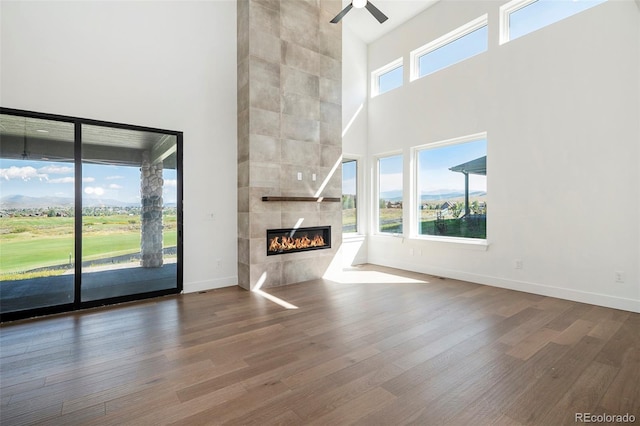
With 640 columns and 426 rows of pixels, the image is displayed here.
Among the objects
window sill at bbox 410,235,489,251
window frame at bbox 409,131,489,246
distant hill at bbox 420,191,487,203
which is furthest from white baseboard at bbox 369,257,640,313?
distant hill at bbox 420,191,487,203

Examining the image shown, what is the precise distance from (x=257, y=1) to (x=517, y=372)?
5663mm

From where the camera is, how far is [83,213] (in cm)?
382

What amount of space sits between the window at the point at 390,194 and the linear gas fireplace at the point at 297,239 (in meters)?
1.61

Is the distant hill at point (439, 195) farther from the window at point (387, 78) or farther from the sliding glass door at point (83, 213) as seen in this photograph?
the sliding glass door at point (83, 213)

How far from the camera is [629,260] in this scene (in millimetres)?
3602

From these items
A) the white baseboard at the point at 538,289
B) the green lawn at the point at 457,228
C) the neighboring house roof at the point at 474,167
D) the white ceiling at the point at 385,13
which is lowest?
the white baseboard at the point at 538,289

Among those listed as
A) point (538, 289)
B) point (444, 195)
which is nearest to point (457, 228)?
point (444, 195)

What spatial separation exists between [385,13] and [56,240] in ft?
21.0

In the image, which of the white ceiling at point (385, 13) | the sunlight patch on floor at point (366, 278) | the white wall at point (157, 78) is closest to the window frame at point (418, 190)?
the sunlight patch on floor at point (366, 278)

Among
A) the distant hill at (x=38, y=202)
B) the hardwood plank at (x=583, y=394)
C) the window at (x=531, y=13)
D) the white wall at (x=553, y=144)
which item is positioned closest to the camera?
the hardwood plank at (x=583, y=394)

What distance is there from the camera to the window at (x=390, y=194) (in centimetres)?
635

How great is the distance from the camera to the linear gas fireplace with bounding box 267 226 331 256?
496 cm

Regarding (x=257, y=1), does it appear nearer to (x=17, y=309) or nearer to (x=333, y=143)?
(x=333, y=143)

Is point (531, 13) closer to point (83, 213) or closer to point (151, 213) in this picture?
point (151, 213)
